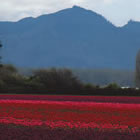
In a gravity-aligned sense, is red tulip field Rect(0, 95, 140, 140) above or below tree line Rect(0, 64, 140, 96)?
below

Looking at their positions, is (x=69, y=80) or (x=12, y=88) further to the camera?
(x=69, y=80)

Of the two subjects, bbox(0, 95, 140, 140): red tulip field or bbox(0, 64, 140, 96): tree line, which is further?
bbox(0, 64, 140, 96): tree line

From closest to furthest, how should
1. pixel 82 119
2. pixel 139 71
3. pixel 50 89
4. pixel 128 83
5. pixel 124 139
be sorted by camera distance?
pixel 124 139 < pixel 82 119 < pixel 50 89 < pixel 139 71 < pixel 128 83

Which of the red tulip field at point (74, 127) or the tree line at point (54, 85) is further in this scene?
the tree line at point (54, 85)

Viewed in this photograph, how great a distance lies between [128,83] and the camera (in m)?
152

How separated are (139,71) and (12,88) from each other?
26429mm

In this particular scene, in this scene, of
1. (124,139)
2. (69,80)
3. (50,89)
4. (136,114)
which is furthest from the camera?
(69,80)

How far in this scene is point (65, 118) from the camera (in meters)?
17.2

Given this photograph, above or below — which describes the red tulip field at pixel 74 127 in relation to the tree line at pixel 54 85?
below

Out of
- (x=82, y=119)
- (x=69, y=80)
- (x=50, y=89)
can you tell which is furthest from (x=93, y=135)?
(x=69, y=80)

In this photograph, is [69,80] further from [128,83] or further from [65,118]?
[128,83]

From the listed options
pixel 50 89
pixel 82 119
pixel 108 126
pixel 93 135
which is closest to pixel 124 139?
pixel 93 135

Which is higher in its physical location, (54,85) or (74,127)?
(54,85)

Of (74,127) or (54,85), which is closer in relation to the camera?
(74,127)
